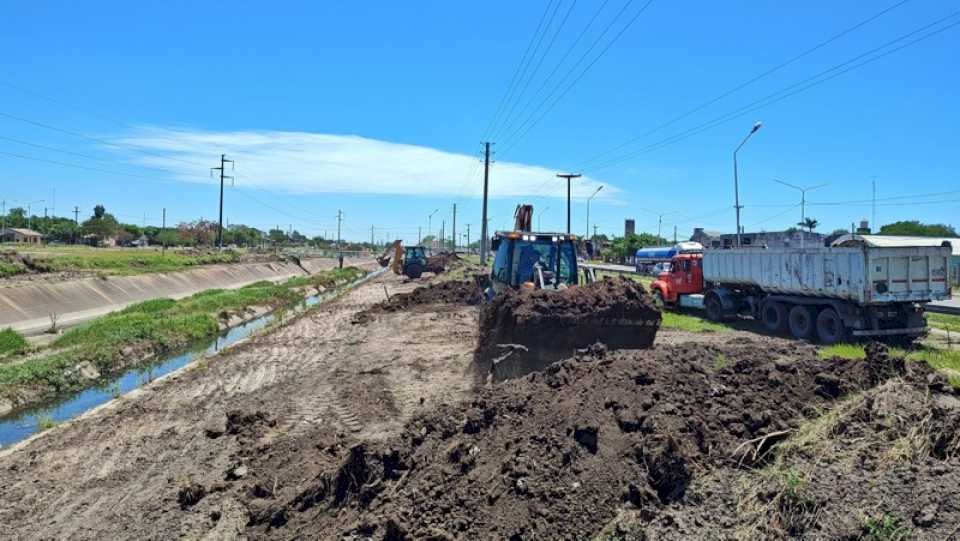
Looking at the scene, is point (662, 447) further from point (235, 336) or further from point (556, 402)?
point (235, 336)

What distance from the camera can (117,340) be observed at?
17641 millimetres

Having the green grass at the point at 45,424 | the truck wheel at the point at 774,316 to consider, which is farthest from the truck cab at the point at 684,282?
the green grass at the point at 45,424

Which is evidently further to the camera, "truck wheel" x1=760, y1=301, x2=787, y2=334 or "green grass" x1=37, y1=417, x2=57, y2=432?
"truck wheel" x1=760, y1=301, x2=787, y2=334

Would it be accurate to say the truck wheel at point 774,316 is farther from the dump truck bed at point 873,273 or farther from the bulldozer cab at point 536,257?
the bulldozer cab at point 536,257

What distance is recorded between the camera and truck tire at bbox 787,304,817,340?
16.5m

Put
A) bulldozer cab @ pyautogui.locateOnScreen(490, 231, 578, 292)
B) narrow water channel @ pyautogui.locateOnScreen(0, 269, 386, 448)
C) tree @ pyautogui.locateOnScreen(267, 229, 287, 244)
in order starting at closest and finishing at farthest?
1. narrow water channel @ pyautogui.locateOnScreen(0, 269, 386, 448)
2. bulldozer cab @ pyautogui.locateOnScreen(490, 231, 578, 292)
3. tree @ pyautogui.locateOnScreen(267, 229, 287, 244)

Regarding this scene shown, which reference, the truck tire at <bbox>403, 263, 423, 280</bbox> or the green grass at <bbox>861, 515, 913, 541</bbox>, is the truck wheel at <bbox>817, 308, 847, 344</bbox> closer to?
the green grass at <bbox>861, 515, 913, 541</bbox>

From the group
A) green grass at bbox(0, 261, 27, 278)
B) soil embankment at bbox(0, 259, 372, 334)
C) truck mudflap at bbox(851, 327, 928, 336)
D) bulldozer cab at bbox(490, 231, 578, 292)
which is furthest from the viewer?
green grass at bbox(0, 261, 27, 278)

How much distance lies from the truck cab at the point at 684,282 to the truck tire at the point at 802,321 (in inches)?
182

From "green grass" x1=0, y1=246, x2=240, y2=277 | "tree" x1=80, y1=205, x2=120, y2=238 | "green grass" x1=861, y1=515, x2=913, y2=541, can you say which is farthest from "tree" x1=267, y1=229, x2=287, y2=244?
"green grass" x1=861, y1=515, x2=913, y2=541

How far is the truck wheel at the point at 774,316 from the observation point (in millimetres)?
17656

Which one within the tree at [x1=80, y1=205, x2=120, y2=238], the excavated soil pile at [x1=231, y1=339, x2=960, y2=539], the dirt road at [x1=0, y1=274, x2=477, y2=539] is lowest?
the dirt road at [x1=0, y1=274, x2=477, y2=539]

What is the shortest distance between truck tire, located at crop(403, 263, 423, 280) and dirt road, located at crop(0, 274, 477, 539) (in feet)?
95.4

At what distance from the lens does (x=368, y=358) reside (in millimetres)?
13883
